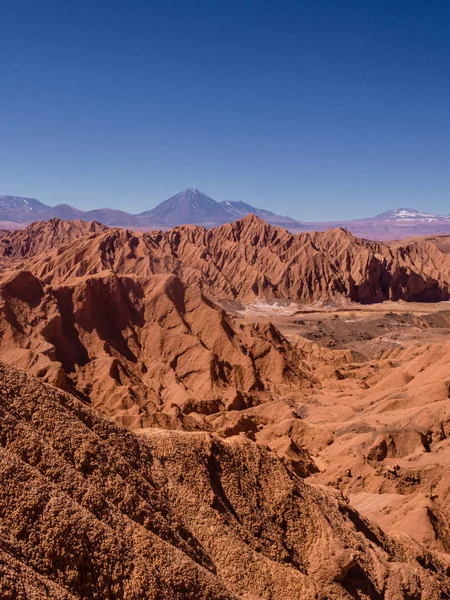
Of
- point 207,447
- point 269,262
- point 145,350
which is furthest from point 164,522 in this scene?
point 269,262

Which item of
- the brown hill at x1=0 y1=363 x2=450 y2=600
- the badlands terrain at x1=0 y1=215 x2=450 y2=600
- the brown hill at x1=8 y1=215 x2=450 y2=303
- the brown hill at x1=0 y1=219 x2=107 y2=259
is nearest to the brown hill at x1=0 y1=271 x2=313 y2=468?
the badlands terrain at x1=0 y1=215 x2=450 y2=600

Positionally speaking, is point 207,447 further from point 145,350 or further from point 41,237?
point 41,237

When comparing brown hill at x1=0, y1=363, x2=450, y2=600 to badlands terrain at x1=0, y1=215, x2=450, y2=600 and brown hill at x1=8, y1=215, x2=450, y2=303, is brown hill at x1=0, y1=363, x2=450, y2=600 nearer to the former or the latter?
badlands terrain at x1=0, y1=215, x2=450, y2=600

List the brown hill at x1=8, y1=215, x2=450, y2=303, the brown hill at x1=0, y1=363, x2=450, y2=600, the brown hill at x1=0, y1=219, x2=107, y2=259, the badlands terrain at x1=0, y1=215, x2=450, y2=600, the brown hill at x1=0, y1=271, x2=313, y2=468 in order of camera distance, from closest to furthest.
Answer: the brown hill at x1=0, y1=363, x2=450, y2=600 < the badlands terrain at x1=0, y1=215, x2=450, y2=600 < the brown hill at x1=0, y1=271, x2=313, y2=468 < the brown hill at x1=8, y1=215, x2=450, y2=303 < the brown hill at x1=0, y1=219, x2=107, y2=259

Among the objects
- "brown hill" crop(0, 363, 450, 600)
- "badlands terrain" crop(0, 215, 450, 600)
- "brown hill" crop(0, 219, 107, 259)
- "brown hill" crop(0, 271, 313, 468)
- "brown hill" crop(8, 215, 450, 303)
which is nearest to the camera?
"brown hill" crop(0, 363, 450, 600)

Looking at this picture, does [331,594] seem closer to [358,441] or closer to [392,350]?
[358,441]

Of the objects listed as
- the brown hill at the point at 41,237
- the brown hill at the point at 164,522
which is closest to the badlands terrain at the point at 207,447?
the brown hill at the point at 164,522

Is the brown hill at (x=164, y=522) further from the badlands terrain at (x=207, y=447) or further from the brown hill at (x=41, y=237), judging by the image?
the brown hill at (x=41, y=237)

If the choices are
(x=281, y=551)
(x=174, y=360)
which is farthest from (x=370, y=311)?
(x=281, y=551)
